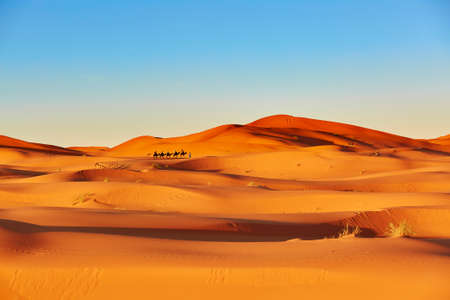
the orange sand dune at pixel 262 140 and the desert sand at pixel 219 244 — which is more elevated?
the orange sand dune at pixel 262 140

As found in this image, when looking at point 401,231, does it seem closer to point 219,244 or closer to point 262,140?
point 219,244

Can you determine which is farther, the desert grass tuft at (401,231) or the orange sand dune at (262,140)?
the orange sand dune at (262,140)

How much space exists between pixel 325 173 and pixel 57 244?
31346mm

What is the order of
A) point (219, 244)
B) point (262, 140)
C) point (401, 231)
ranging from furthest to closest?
1. point (262, 140)
2. point (401, 231)
3. point (219, 244)

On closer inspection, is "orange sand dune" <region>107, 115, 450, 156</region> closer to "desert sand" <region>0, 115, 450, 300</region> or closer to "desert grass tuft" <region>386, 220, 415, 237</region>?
"desert sand" <region>0, 115, 450, 300</region>

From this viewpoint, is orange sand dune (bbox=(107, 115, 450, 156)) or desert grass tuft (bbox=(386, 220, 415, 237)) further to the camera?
orange sand dune (bbox=(107, 115, 450, 156))

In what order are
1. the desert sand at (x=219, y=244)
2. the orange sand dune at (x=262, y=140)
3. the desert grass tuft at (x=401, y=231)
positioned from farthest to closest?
the orange sand dune at (x=262, y=140), the desert grass tuft at (x=401, y=231), the desert sand at (x=219, y=244)

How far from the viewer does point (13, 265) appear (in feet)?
24.4

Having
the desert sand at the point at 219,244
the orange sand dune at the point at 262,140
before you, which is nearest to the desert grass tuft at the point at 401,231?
the desert sand at the point at 219,244

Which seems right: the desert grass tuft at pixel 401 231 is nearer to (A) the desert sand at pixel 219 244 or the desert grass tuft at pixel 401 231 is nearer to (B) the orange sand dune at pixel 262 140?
(A) the desert sand at pixel 219 244

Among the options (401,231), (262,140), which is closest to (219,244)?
(401,231)

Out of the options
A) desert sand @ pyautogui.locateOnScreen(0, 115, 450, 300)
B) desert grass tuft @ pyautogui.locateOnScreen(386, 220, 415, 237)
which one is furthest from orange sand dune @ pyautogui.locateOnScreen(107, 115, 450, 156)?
desert grass tuft @ pyautogui.locateOnScreen(386, 220, 415, 237)

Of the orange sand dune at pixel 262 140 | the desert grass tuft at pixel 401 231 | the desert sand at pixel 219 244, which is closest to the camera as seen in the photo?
the desert sand at pixel 219 244

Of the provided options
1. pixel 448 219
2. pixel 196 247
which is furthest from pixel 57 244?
pixel 448 219
